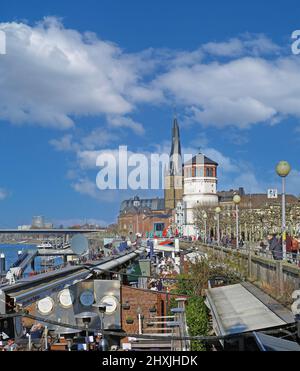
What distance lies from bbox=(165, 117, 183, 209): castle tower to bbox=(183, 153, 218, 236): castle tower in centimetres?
1861

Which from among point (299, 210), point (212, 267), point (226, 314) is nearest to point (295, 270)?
point (226, 314)

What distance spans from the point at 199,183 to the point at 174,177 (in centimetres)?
2511

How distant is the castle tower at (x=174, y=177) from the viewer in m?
128

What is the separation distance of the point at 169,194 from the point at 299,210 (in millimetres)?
104138

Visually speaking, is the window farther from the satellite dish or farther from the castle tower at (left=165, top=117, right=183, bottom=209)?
the satellite dish

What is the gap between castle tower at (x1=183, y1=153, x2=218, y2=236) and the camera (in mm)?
100312

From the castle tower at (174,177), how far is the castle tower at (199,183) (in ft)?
61.1

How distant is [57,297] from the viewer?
10352 millimetres

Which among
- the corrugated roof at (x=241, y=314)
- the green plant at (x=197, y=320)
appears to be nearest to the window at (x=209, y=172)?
the corrugated roof at (x=241, y=314)

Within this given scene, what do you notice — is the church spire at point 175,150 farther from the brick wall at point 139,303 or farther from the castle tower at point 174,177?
the brick wall at point 139,303

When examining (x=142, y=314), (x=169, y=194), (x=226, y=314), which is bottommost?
(x=142, y=314)

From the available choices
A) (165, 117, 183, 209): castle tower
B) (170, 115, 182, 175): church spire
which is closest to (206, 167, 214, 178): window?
(165, 117, 183, 209): castle tower
